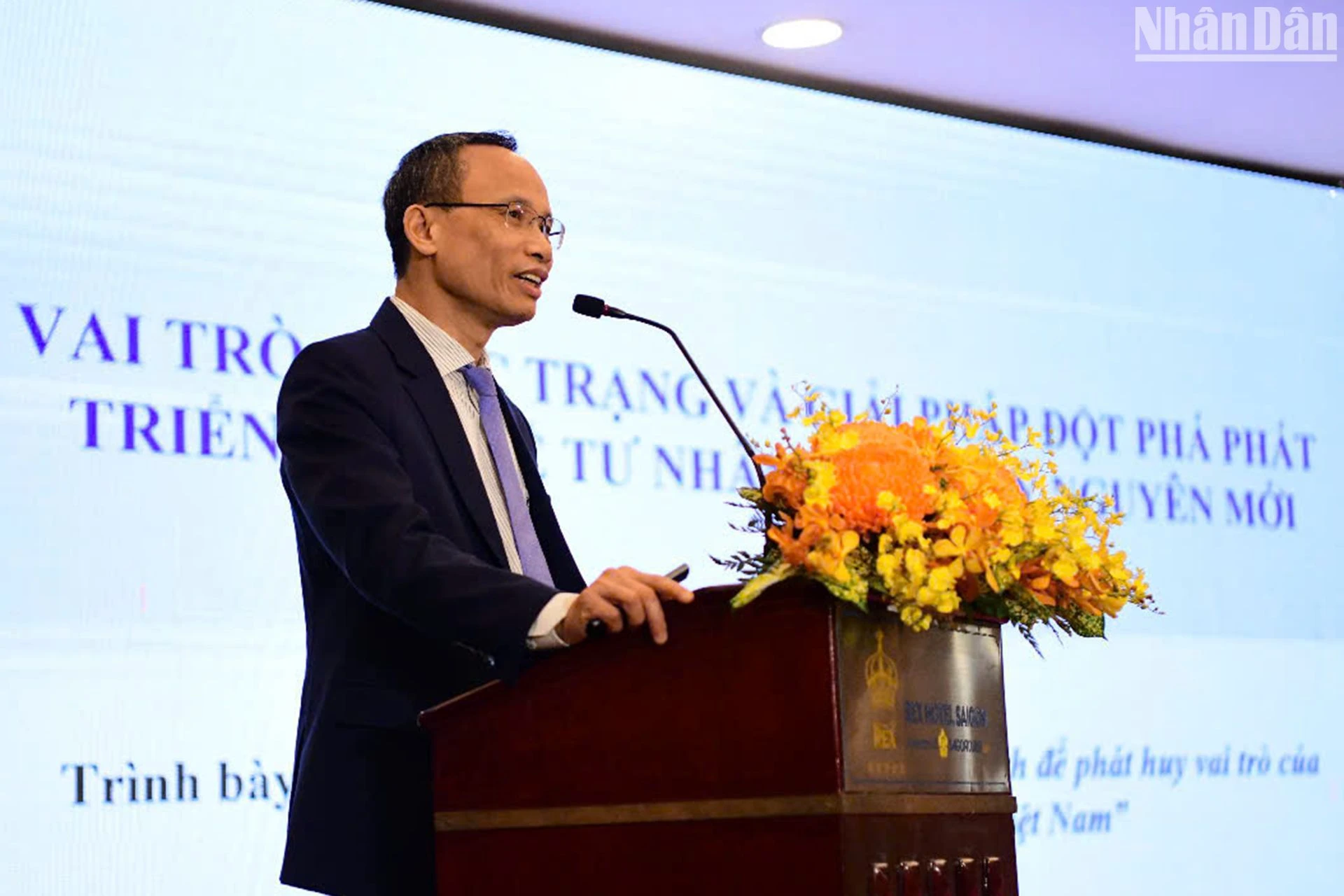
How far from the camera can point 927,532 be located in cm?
207

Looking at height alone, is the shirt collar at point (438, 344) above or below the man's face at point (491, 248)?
below

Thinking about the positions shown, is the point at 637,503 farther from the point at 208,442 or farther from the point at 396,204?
the point at 396,204

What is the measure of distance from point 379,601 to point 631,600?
337mm

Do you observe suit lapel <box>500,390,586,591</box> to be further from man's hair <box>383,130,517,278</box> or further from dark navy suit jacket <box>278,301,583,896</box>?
man's hair <box>383,130,517,278</box>

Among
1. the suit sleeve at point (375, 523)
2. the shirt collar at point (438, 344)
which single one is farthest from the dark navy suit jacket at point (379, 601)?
the shirt collar at point (438, 344)

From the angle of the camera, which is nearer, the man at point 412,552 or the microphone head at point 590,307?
the man at point 412,552

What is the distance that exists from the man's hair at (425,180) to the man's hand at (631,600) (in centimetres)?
88

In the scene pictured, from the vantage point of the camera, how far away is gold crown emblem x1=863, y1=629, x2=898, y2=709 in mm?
2021

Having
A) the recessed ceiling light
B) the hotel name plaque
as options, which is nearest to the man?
the hotel name plaque

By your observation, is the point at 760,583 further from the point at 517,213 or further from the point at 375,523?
the point at 517,213

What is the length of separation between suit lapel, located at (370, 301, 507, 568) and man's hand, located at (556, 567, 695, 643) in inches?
15.8

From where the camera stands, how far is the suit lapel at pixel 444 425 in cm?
244

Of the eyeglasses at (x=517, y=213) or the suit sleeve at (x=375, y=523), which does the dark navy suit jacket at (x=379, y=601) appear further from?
the eyeglasses at (x=517, y=213)

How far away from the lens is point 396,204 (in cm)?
282
